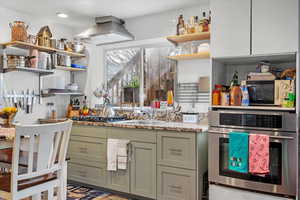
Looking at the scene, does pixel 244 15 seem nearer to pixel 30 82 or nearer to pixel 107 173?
pixel 107 173

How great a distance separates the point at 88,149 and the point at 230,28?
215cm

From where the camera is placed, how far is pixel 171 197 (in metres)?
2.72

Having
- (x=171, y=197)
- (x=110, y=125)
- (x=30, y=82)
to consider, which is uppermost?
(x=30, y=82)

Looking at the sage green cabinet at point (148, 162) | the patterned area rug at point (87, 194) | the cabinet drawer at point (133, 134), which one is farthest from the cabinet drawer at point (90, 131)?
the patterned area rug at point (87, 194)

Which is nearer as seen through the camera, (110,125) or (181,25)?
(110,125)

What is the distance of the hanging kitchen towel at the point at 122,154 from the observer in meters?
2.97

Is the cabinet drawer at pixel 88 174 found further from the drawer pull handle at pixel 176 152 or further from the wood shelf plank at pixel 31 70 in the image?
the wood shelf plank at pixel 31 70

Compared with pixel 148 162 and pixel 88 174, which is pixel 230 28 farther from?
pixel 88 174

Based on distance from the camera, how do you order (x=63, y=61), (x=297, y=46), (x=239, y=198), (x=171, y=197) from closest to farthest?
1. (x=297, y=46)
2. (x=239, y=198)
3. (x=171, y=197)
4. (x=63, y=61)

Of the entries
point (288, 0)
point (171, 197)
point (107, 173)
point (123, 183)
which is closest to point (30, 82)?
point (107, 173)

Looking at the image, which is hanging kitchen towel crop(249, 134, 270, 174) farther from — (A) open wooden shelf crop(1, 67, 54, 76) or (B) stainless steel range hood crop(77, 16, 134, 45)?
(A) open wooden shelf crop(1, 67, 54, 76)

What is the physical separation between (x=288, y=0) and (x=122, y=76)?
8.19 ft

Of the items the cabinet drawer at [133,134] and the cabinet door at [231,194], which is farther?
the cabinet drawer at [133,134]

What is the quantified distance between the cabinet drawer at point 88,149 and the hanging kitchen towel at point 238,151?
1494 mm
